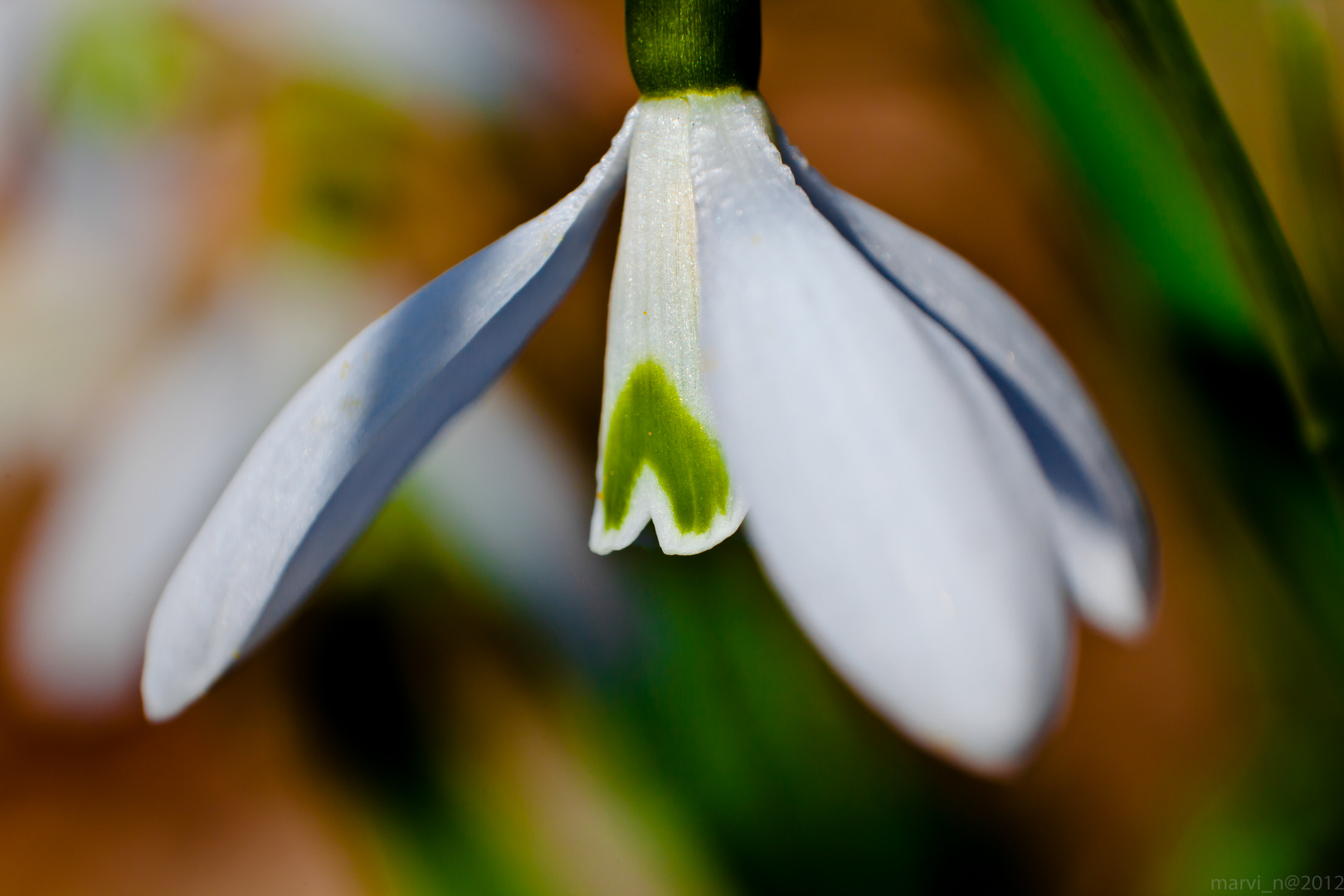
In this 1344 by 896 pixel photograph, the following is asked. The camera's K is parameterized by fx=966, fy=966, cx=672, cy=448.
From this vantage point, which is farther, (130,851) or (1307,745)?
(130,851)

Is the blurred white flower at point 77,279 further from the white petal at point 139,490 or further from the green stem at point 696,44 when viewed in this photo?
the green stem at point 696,44

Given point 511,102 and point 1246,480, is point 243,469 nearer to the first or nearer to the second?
point 1246,480

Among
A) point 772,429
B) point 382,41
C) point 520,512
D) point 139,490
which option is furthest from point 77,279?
point 772,429

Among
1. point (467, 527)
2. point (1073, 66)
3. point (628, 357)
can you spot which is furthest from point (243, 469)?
point (467, 527)

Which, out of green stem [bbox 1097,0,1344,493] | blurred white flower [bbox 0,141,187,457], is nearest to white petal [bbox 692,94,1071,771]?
green stem [bbox 1097,0,1344,493]

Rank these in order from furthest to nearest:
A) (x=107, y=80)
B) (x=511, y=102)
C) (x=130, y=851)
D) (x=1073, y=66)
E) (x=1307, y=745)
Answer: (x=511, y=102)
(x=107, y=80)
(x=130, y=851)
(x=1307, y=745)
(x=1073, y=66)

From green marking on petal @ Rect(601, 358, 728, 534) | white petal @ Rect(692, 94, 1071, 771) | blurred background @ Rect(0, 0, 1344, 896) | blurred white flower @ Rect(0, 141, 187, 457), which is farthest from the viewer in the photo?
blurred white flower @ Rect(0, 141, 187, 457)

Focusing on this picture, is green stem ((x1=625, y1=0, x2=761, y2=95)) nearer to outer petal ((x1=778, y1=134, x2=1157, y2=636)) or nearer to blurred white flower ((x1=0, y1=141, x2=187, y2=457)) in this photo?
outer petal ((x1=778, y1=134, x2=1157, y2=636))
